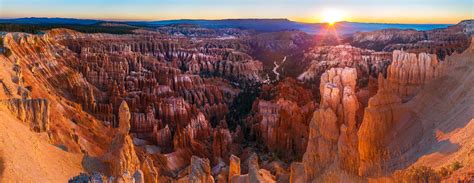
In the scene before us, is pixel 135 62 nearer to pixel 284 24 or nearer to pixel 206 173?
pixel 206 173

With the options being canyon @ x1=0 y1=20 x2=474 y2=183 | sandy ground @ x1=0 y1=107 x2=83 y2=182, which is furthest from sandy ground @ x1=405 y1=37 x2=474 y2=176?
sandy ground @ x1=0 y1=107 x2=83 y2=182

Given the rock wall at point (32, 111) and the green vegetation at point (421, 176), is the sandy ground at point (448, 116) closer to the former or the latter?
the green vegetation at point (421, 176)

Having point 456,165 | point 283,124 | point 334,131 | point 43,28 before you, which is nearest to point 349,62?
point 283,124

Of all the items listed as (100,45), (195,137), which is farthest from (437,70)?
(100,45)

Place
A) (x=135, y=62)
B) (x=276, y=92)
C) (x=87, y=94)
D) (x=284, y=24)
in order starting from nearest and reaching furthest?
(x=87, y=94)
(x=276, y=92)
(x=135, y=62)
(x=284, y=24)

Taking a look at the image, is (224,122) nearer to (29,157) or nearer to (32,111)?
(32,111)

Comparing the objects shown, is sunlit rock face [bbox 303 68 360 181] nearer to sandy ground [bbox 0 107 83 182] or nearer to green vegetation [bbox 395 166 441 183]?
green vegetation [bbox 395 166 441 183]
